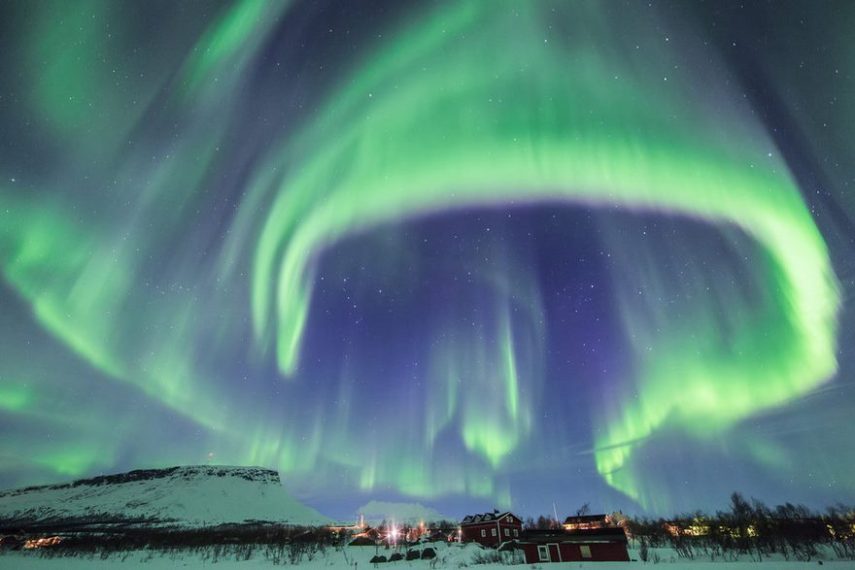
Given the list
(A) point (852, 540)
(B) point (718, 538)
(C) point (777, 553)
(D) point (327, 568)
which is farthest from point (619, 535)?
(A) point (852, 540)

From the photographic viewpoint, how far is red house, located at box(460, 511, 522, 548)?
77781 mm

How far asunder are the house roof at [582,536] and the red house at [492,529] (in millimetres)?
23602

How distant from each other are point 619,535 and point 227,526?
202595 millimetres

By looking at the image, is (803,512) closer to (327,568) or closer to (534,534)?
(534,534)

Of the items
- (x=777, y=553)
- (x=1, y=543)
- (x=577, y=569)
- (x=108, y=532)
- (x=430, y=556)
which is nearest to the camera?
(x=577, y=569)

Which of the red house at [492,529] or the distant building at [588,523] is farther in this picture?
the distant building at [588,523]

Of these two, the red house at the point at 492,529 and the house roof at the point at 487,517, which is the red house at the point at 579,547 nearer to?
the red house at the point at 492,529

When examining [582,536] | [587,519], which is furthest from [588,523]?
[582,536]

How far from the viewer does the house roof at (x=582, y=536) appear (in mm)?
52594

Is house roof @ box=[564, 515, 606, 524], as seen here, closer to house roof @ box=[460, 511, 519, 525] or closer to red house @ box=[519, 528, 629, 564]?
house roof @ box=[460, 511, 519, 525]

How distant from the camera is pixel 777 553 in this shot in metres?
61.0

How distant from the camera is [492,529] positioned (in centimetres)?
7888

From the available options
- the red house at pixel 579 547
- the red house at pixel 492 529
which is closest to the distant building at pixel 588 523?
the red house at pixel 492 529

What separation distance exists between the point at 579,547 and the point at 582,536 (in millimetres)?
1310
